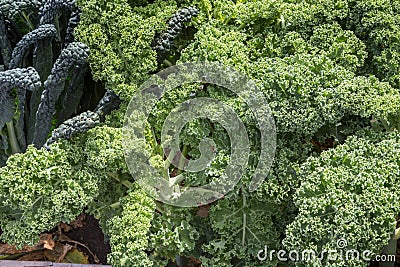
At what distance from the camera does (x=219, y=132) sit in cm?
197

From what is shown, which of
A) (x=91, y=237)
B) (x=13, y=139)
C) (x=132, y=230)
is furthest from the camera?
(x=91, y=237)

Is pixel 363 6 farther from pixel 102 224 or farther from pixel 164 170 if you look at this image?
pixel 102 224

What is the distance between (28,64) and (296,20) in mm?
1155

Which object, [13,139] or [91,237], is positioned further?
[91,237]

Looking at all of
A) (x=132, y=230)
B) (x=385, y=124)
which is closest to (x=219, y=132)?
(x=132, y=230)

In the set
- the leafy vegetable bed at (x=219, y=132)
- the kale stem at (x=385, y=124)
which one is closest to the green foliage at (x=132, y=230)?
the leafy vegetable bed at (x=219, y=132)

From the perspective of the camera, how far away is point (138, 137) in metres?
2.08

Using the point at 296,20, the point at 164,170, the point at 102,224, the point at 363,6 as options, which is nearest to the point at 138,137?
the point at 164,170

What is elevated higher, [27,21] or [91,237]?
[27,21]

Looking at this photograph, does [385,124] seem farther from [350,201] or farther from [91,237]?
[91,237]
